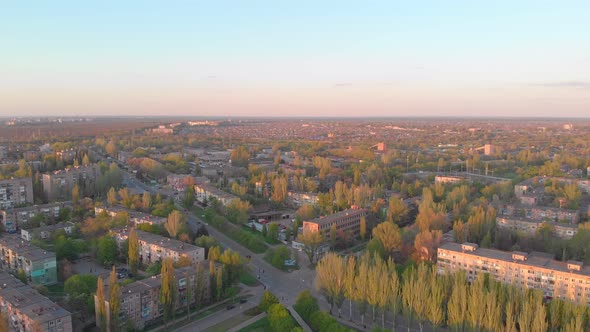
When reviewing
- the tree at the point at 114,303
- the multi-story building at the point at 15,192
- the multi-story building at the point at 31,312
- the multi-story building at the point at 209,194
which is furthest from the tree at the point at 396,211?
the multi-story building at the point at 15,192

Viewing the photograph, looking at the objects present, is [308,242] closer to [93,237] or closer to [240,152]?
[93,237]

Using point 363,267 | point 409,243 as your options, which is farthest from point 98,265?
point 409,243

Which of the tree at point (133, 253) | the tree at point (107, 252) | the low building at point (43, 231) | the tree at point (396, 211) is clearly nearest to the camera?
the tree at point (133, 253)

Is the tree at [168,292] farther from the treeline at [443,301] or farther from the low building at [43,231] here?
the low building at [43,231]

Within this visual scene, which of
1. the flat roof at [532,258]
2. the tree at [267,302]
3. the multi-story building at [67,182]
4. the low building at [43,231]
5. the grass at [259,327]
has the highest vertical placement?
the multi-story building at [67,182]

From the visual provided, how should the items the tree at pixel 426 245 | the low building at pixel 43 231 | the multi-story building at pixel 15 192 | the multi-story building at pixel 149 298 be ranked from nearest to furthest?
the multi-story building at pixel 149 298
the tree at pixel 426 245
the low building at pixel 43 231
the multi-story building at pixel 15 192

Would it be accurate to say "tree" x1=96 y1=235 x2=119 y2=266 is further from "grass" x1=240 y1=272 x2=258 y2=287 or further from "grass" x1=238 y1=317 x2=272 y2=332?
"grass" x1=238 y1=317 x2=272 y2=332
